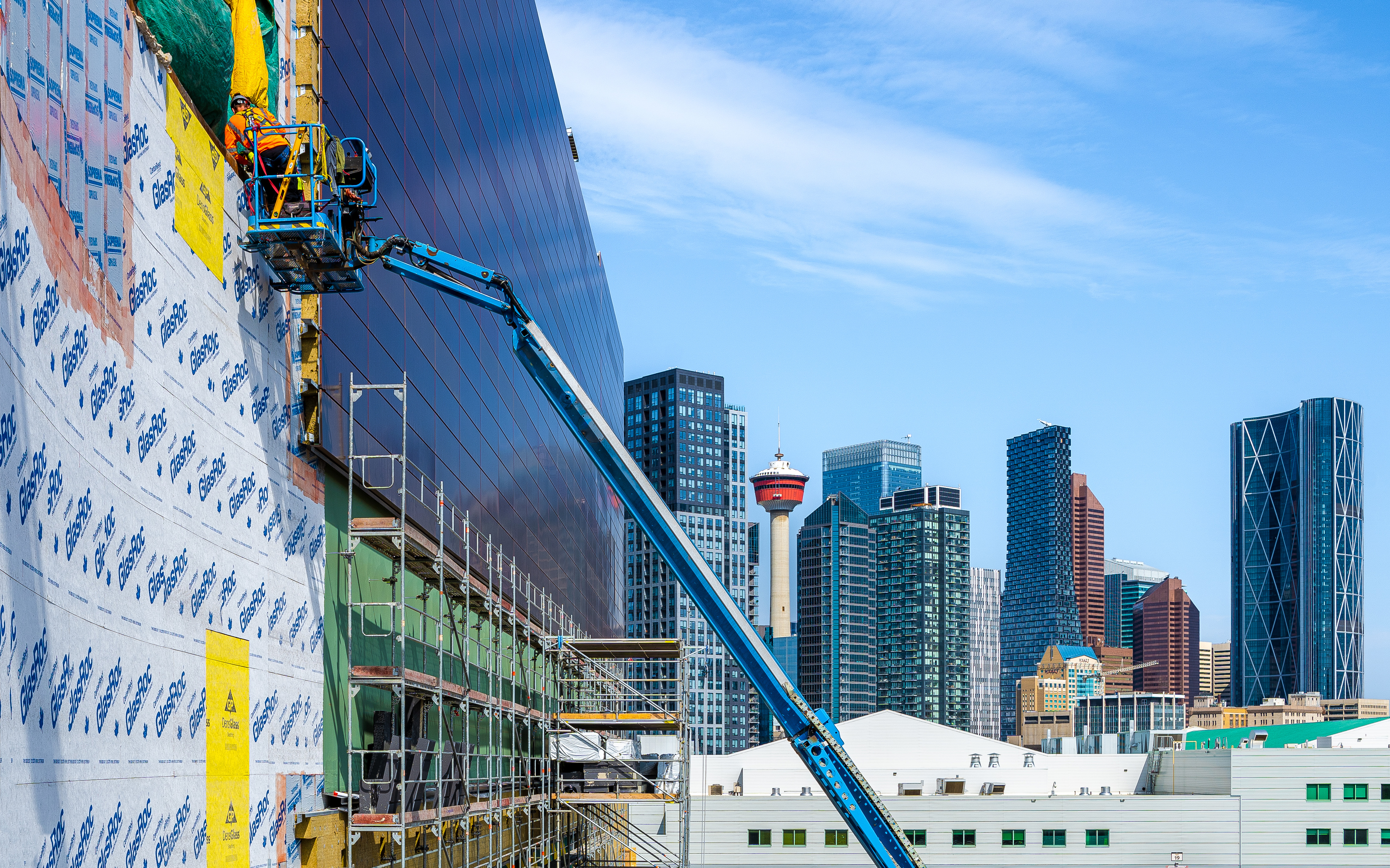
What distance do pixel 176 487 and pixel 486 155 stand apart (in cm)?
2312

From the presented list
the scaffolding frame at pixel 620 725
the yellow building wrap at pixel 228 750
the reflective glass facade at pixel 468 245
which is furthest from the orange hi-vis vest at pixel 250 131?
the scaffolding frame at pixel 620 725

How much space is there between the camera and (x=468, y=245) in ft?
109

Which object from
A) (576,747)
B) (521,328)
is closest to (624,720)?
(576,747)

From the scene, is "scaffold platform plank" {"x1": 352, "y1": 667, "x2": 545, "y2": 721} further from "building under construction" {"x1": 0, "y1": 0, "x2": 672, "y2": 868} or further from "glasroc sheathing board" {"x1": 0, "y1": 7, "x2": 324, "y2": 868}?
"glasroc sheathing board" {"x1": 0, "y1": 7, "x2": 324, "y2": 868}

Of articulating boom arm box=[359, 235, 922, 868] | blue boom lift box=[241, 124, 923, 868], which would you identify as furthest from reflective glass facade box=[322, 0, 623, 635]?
articulating boom arm box=[359, 235, 922, 868]

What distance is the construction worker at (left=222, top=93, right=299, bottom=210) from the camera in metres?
16.9

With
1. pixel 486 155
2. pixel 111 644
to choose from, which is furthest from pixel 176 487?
pixel 486 155

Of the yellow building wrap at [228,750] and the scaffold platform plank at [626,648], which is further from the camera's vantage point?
the scaffold platform plank at [626,648]

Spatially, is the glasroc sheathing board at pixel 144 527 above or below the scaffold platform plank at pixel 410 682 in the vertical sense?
above

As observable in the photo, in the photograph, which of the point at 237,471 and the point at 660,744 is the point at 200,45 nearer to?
the point at 237,471

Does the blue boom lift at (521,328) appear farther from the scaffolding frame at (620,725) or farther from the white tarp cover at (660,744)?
the white tarp cover at (660,744)

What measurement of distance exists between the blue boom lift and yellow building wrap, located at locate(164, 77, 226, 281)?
1.87 feet

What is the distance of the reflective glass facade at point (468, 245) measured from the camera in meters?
23.0

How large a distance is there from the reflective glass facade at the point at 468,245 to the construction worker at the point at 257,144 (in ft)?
10.8
